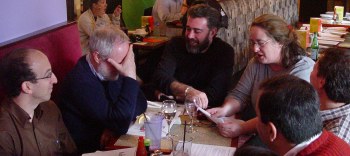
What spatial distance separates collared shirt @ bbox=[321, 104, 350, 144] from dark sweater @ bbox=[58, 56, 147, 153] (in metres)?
0.93

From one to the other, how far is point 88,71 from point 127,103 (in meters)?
0.27

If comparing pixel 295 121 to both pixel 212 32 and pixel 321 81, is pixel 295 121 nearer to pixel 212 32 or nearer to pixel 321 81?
pixel 321 81

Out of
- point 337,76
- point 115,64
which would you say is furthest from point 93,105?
point 337,76

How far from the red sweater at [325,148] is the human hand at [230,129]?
698mm

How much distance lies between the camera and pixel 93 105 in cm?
227

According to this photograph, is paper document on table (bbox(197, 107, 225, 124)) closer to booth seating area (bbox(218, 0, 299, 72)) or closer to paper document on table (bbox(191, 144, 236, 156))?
paper document on table (bbox(191, 144, 236, 156))

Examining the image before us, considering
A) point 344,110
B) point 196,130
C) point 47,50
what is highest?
point 47,50

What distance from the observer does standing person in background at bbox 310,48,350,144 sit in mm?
1854

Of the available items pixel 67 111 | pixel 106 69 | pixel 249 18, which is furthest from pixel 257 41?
pixel 249 18

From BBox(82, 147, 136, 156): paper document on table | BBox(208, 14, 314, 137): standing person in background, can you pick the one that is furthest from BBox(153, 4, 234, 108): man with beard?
BBox(82, 147, 136, 156): paper document on table

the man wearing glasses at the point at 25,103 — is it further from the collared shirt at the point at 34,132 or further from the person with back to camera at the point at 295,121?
the person with back to camera at the point at 295,121

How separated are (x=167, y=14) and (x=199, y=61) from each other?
267 cm

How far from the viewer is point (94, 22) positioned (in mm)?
5324

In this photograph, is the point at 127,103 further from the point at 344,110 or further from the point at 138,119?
the point at 344,110
